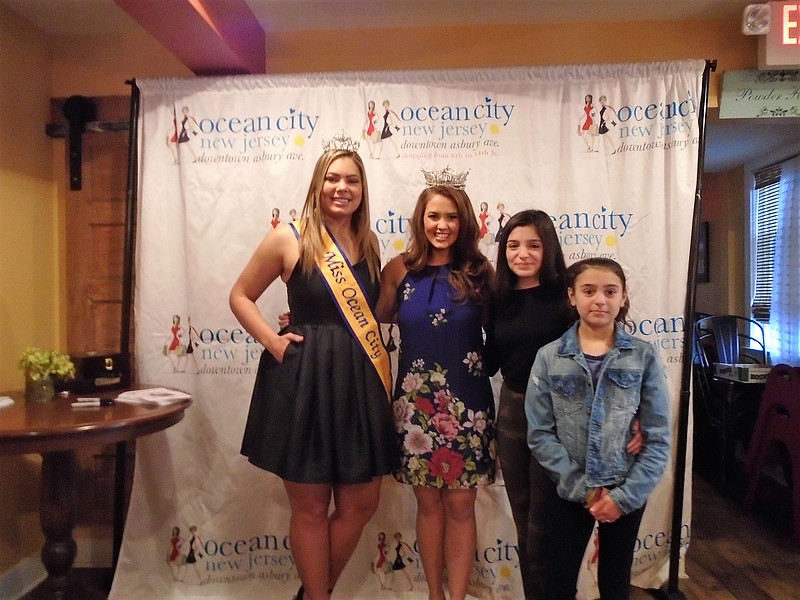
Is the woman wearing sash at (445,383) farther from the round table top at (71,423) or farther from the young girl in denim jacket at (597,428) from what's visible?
the round table top at (71,423)

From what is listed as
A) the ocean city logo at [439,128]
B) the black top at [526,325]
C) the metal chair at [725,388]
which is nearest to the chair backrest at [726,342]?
the metal chair at [725,388]

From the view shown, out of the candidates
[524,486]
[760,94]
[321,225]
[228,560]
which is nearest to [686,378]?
[524,486]

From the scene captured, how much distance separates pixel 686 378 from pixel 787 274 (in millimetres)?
1884

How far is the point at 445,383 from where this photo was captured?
61.2 inches

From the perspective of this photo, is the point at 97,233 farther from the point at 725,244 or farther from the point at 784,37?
the point at 725,244

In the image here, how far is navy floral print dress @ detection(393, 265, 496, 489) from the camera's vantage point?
1.55 m

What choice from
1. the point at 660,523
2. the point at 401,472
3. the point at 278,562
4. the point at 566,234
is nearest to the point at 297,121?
the point at 566,234

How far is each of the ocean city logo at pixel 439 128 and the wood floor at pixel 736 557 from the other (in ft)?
5.63

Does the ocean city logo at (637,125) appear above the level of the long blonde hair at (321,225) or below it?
above

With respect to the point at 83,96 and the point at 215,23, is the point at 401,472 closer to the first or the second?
the point at 215,23

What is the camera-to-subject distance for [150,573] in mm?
2070

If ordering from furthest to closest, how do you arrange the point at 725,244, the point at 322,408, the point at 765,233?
the point at 725,244 → the point at 765,233 → the point at 322,408

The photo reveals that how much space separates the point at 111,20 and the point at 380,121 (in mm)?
1106

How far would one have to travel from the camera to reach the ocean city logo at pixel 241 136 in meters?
2.05
